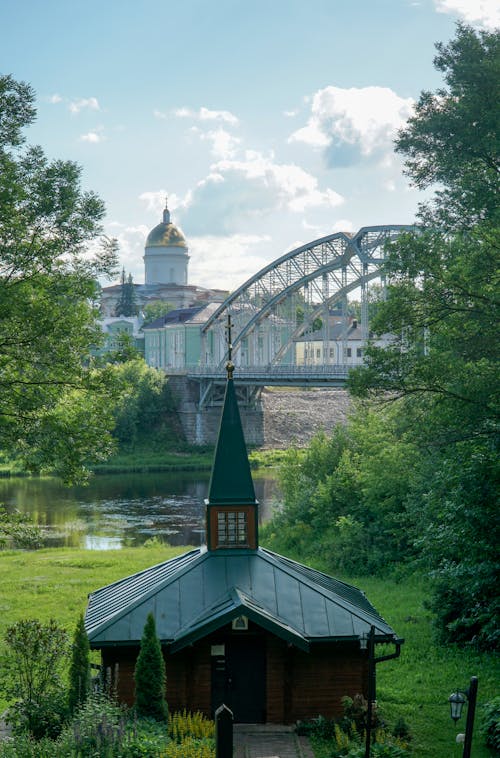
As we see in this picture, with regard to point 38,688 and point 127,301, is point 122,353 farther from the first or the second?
point 127,301

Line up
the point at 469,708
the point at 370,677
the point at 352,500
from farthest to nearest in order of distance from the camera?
the point at 352,500, the point at 370,677, the point at 469,708

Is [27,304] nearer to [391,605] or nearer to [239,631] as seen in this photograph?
[239,631]

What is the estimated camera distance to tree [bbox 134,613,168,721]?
10.2 metres

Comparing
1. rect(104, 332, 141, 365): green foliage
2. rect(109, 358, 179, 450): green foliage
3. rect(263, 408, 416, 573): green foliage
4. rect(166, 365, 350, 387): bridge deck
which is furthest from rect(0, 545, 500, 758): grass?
rect(109, 358, 179, 450): green foliage

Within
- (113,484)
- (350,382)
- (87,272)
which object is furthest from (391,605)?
(113,484)

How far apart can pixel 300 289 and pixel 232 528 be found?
45266 mm

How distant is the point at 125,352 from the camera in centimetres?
1332

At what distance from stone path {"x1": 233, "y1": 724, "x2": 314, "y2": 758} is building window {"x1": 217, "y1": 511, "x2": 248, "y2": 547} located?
237 centimetres

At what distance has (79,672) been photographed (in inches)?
404

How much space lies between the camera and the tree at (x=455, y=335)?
12438mm

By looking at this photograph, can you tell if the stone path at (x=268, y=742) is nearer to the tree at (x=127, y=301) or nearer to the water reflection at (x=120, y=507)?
the water reflection at (x=120, y=507)

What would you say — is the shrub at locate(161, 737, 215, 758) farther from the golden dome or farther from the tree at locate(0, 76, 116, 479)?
the golden dome

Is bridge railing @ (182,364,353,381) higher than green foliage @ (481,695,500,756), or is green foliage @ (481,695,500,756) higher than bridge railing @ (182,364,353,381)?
bridge railing @ (182,364,353,381)

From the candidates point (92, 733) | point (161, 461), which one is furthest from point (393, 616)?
point (161, 461)
